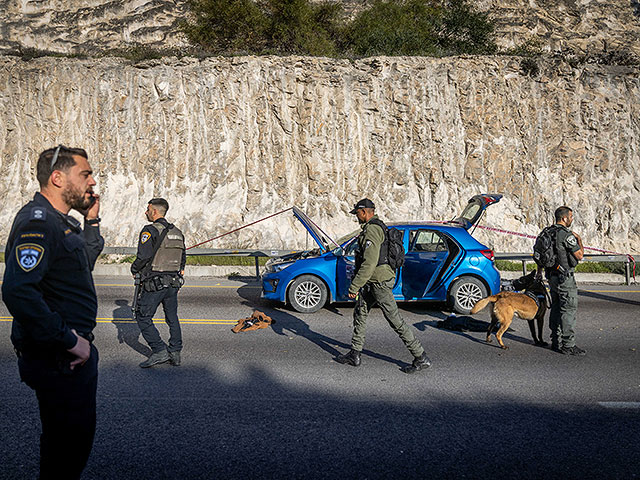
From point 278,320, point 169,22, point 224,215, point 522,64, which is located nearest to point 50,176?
point 278,320

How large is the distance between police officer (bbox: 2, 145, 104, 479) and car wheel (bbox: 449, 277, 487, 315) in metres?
7.99

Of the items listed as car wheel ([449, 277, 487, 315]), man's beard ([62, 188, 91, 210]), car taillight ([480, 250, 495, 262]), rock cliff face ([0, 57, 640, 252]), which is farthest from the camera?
rock cliff face ([0, 57, 640, 252])

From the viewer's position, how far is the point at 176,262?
6762 millimetres

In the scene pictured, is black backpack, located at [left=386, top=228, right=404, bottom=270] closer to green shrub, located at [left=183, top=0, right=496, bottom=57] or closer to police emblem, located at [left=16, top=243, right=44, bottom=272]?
police emblem, located at [left=16, top=243, right=44, bottom=272]

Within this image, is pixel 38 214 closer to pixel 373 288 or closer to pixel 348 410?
pixel 348 410

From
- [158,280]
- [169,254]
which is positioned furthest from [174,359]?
[169,254]

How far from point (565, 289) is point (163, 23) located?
41.0 metres

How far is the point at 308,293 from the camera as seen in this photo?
10117 mm

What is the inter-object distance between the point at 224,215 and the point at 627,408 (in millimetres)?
19758

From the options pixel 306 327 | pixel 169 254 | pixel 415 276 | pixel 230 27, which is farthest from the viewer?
pixel 230 27

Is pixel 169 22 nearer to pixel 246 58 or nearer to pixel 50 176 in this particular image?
pixel 246 58

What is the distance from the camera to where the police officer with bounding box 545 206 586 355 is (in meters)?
7.42

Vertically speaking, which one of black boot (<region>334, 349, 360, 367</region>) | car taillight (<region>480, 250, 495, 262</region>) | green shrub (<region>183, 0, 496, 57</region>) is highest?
green shrub (<region>183, 0, 496, 57</region>)

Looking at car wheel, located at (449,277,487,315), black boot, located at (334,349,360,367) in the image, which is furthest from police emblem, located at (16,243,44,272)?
car wheel, located at (449,277,487,315)
